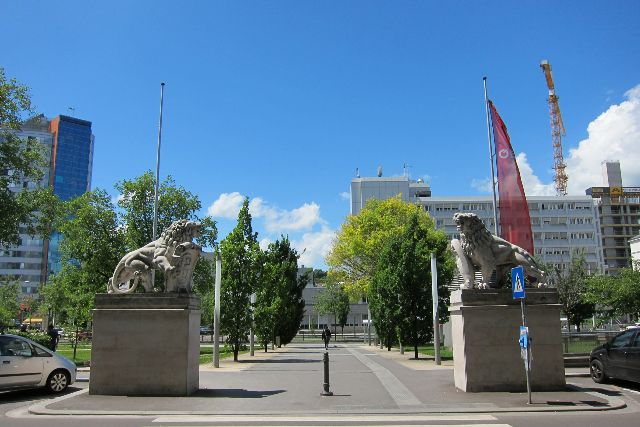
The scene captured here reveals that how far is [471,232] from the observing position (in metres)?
13.0

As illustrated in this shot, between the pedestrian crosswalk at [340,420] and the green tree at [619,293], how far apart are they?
25169 mm

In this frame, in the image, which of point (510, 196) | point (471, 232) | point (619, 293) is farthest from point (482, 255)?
point (619, 293)

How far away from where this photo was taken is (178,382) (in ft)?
40.1

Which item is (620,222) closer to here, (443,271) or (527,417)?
(443,271)

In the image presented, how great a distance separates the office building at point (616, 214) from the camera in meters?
123

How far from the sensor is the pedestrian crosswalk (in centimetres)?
923

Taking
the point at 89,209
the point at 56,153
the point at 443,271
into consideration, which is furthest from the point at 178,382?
the point at 56,153

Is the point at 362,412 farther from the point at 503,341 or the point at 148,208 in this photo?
the point at 148,208

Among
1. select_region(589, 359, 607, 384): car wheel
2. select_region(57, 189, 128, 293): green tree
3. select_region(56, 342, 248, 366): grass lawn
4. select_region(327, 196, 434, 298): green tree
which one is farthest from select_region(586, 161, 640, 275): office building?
select_region(589, 359, 607, 384): car wheel

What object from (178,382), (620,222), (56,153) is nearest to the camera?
(178,382)

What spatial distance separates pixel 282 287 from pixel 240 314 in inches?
451

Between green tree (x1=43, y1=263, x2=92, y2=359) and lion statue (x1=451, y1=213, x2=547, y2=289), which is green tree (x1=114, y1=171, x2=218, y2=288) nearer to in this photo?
green tree (x1=43, y1=263, x2=92, y2=359)

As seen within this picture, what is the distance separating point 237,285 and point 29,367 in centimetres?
1450

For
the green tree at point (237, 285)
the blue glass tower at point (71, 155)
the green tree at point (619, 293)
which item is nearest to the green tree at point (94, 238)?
the green tree at point (237, 285)
